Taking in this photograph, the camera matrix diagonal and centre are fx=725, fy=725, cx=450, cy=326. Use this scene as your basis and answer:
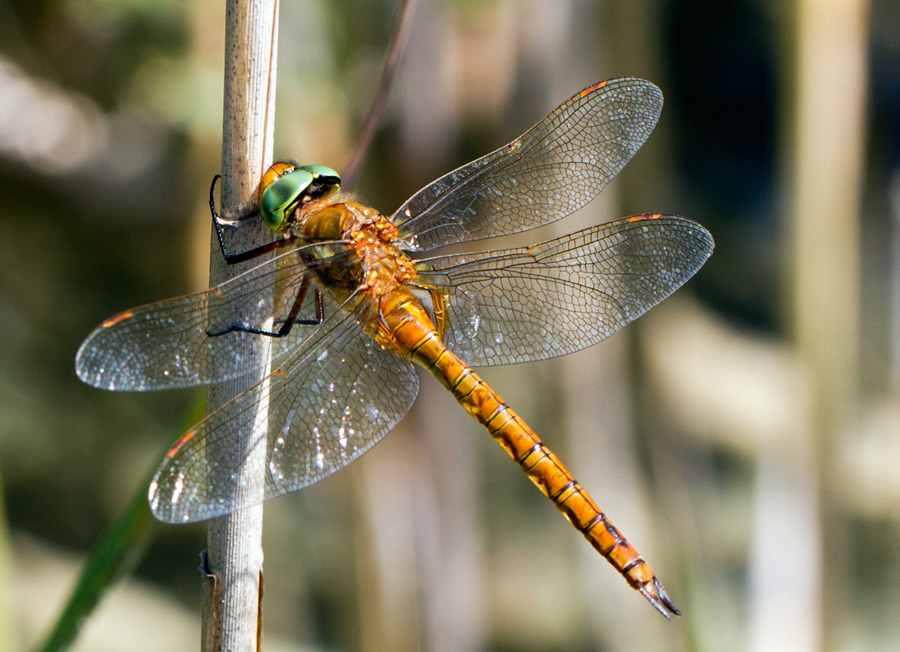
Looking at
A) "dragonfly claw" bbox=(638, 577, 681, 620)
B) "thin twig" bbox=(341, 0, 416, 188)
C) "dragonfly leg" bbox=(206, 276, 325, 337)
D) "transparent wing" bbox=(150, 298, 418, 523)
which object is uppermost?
"thin twig" bbox=(341, 0, 416, 188)

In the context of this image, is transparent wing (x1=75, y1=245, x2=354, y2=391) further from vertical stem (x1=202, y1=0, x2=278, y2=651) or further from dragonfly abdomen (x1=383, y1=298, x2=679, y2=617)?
dragonfly abdomen (x1=383, y1=298, x2=679, y2=617)

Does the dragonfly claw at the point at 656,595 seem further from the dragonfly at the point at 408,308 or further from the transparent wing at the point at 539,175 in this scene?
the transparent wing at the point at 539,175

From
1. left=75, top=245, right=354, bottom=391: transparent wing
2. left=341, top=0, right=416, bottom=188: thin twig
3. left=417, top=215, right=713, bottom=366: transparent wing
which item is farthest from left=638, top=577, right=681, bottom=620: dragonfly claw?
left=341, top=0, right=416, bottom=188: thin twig

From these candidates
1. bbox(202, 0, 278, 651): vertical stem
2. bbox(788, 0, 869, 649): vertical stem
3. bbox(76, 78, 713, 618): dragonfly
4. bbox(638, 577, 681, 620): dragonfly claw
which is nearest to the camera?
bbox(202, 0, 278, 651): vertical stem

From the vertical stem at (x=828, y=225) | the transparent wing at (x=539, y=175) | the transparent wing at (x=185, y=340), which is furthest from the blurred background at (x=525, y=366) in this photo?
the transparent wing at (x=185, y=340)

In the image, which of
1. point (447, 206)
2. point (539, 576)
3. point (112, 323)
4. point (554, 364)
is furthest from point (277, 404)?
point (539, 576)

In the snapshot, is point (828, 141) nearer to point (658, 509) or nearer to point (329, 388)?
point (658, 509)
